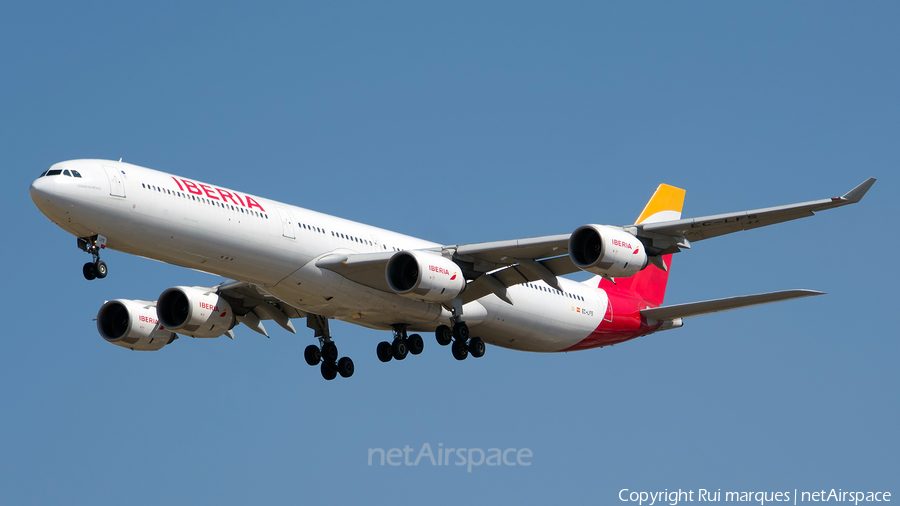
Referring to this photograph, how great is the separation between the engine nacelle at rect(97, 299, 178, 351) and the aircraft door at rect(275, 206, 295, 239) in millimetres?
8709

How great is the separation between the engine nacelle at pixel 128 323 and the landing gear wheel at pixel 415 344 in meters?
8.97

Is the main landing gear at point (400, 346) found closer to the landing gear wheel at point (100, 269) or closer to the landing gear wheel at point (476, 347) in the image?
the landing gear wheel at point (476, 347)

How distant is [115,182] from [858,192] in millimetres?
19856

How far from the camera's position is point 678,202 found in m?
47.6

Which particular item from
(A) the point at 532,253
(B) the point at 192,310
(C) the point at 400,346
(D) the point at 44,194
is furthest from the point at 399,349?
(D) the point at 44,194

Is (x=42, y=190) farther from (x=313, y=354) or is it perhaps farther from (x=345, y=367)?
(x=345, y=367)

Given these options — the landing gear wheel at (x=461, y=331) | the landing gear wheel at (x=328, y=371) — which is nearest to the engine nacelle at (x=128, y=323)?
the landing gear wheel at (x=328, y=371)

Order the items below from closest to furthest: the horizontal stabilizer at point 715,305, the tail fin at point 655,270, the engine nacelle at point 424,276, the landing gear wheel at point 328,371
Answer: the engine nacelle at point 424,276 < the horizontal stabilizer at point 715,305 < the landing gear wheel at point 328,371 < the tail fin at point 655,270

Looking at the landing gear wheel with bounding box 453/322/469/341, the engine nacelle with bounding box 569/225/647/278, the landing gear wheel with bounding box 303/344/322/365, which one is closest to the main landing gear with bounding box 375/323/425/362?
the landing gear wheel with bounding box 453/322/469/341

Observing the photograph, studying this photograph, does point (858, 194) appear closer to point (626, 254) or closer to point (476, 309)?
point (626, 254)

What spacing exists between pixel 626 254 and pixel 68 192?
15728 millimetres

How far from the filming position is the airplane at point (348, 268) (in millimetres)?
29812

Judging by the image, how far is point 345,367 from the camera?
1549 inches

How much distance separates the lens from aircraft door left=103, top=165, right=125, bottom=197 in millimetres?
29500
